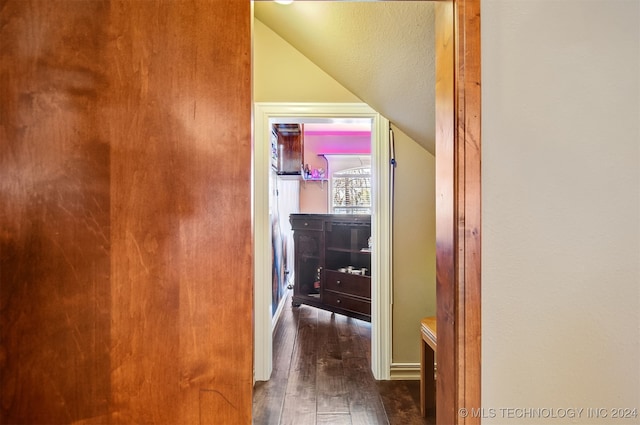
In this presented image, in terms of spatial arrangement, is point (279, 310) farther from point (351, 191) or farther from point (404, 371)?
point (351, 191)

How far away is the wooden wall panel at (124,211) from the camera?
78 centimetres

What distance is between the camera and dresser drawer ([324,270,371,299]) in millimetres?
3223

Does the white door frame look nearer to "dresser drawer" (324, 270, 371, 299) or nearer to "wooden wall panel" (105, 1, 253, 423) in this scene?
"dresser drawer" (324, 270, 371, 299)

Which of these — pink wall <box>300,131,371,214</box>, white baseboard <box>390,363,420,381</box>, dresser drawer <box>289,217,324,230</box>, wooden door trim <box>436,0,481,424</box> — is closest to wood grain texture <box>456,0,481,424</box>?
wooden door trim <box>436,0,481,424</box>

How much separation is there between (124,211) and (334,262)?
299 centimetres

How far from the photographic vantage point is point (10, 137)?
0.78 metres

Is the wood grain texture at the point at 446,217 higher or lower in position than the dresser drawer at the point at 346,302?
higher

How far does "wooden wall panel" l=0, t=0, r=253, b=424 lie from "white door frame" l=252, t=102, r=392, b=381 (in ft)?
4.59

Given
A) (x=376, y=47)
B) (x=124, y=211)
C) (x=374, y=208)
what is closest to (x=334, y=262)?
(x=374, y=208)

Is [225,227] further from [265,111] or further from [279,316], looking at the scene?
[279,316]

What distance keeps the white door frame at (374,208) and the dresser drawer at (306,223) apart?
1487 millimetres

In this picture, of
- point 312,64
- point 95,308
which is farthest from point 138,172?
point 312,64
